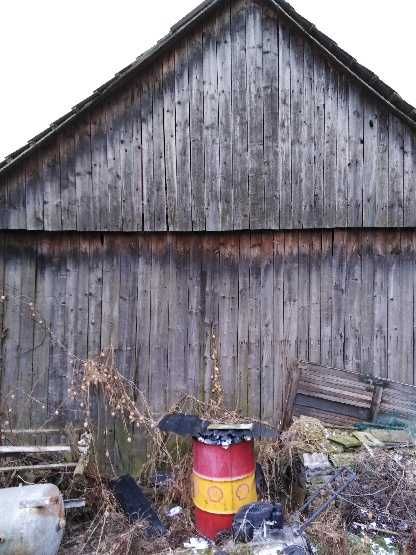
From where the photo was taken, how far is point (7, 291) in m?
5.94

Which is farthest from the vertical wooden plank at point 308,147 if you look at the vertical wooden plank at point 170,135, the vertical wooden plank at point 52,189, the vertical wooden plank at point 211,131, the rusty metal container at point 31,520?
the rusty metal container at point 31,520

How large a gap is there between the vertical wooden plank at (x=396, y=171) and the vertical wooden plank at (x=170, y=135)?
2722mm

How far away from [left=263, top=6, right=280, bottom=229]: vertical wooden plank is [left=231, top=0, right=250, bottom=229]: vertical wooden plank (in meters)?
0.25

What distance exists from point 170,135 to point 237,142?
847mm

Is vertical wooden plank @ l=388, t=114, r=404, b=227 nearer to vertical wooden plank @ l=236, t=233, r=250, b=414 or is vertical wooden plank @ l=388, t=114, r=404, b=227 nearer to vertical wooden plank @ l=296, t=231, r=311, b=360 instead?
vertical wooden plank @ l=296, t=231, r=311, b=360

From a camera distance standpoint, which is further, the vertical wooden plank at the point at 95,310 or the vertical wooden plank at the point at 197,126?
A: the vertical wooden plank at the point at 95,310

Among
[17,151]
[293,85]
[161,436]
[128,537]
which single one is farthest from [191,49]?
[128,537]

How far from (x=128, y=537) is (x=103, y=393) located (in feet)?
6.05

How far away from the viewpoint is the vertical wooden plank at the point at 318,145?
571 cm

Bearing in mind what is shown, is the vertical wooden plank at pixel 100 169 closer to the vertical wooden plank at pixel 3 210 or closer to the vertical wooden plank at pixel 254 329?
the vertical wooden plank at pixel 3 210

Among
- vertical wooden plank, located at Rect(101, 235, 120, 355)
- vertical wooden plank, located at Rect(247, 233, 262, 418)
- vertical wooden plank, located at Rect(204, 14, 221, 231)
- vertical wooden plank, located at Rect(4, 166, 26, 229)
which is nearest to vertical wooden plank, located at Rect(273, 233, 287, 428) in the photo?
vertical wooden plank, located at Rect(247, 233, 262, 418)

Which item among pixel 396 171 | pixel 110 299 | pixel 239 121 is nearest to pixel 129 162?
pixel 239 121

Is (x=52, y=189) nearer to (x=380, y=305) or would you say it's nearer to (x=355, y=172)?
(x=355, y=172)

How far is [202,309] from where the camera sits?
600 cm
